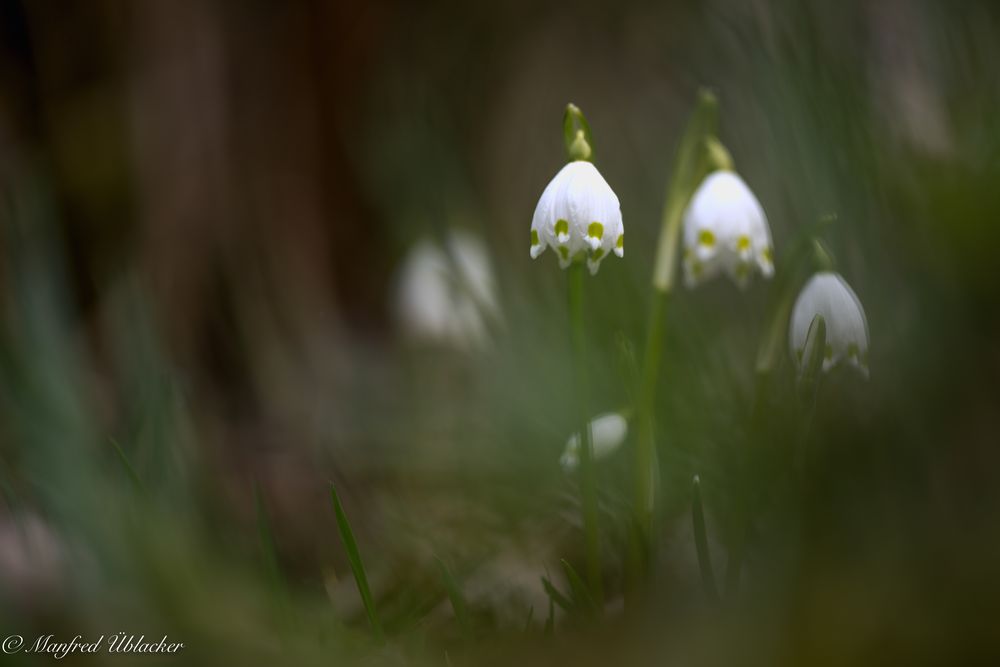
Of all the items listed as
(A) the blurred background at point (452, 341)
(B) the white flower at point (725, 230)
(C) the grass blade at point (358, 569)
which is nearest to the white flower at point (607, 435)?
(A) the blurred background at point (452, 341)

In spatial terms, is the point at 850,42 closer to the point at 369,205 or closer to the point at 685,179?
the point at 685,179

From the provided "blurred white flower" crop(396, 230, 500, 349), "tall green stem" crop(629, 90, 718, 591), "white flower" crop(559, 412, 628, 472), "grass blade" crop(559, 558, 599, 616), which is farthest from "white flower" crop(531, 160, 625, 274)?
"blurred white flower" crop(396, 230, 500, 349)

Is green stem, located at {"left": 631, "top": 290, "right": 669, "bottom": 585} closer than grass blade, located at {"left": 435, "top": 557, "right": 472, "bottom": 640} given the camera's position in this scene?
No

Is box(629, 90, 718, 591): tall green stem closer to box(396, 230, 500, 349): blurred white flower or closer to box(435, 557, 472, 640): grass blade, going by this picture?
box(435, 557, 472, 640): grass blade

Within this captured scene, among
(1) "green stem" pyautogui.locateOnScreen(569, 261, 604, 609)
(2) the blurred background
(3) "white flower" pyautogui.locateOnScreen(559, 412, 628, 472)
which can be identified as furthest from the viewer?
(3) "white flower" pyautogui.locateOnScreen(559, 412, 628, 472)

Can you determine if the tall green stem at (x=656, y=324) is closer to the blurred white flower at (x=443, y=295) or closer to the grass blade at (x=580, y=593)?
the grass blade at (x=580, y=593)

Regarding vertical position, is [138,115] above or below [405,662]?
above

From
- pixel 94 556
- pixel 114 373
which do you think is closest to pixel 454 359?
pixel 114 373

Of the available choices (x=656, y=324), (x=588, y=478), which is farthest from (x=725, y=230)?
(x=588, y=478)
